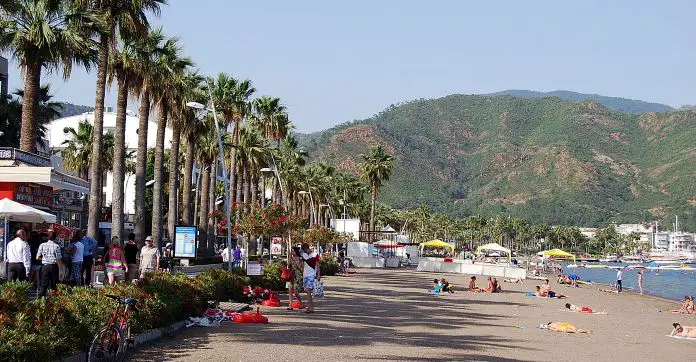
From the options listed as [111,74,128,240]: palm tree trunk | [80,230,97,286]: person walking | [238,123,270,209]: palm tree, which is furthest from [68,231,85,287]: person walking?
[238,123,270,209]: palm tree

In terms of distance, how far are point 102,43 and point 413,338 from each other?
1784 cm

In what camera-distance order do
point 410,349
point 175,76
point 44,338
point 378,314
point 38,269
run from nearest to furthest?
point 44,338 → point 410,349 → point 38,269 → point 378,314 → point 175,76

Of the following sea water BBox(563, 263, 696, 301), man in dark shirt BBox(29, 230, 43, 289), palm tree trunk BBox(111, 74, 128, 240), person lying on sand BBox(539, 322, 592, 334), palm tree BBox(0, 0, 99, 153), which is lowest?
sea water BBox(563, 263, 696, 301)

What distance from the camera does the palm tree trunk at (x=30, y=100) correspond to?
2809 centimetres

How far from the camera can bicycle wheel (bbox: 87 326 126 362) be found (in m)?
12.6

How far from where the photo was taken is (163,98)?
4369 cm

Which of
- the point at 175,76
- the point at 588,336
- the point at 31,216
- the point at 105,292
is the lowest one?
the point at 588,336

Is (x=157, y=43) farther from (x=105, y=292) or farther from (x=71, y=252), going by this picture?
(x=105, y=292)

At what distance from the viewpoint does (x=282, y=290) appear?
112 ft

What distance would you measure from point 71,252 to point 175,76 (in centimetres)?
2175

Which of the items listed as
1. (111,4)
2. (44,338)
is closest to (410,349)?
(44,338)

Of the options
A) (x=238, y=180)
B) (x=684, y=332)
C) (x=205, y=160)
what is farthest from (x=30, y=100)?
(x=238, y=180)

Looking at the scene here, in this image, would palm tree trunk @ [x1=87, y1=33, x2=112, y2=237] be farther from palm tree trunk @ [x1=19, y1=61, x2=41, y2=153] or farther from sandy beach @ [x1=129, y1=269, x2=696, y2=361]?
sandy beach @ [x1=129, y1=269, x2=696, y2=361]

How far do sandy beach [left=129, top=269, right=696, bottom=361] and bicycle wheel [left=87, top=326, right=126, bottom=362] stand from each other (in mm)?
1155
